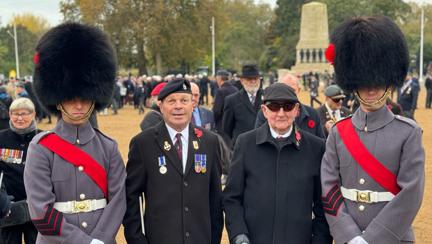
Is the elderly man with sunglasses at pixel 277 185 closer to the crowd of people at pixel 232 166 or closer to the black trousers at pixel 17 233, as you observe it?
the crowd of people at pixel 232 166

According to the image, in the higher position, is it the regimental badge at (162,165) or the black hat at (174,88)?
the black hat at (174,88)

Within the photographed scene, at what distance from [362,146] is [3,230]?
3233 millimetres

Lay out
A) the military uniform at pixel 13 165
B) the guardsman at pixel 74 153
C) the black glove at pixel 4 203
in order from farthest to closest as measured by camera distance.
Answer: the military uniform at pixel 13 165
the black glove at pixel 4 203
the guardsman at pixel 74 153

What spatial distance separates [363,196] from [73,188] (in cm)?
191

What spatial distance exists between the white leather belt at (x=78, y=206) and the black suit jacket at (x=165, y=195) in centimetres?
27

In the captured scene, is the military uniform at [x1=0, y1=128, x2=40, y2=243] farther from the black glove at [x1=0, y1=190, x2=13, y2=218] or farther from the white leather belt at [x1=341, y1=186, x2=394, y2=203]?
the white leather belt at [x1=341, y1=186, x2=394, y2=203]

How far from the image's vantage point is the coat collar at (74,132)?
393 cm

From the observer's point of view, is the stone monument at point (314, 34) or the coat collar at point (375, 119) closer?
the coat collar at point (375, 119)

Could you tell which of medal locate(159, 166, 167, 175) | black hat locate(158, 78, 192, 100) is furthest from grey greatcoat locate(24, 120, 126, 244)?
black hat locate(158, 78, 192, 100)

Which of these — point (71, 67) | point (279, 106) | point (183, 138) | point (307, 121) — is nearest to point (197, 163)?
point (183, 138)

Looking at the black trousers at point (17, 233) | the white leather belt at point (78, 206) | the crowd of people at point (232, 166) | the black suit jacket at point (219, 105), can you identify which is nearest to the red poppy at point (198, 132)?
the crowd of people at point (232, 166)

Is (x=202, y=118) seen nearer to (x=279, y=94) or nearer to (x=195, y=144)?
(x=195, y=144)

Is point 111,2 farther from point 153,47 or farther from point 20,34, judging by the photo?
point 20,34

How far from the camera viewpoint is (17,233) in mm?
5164
